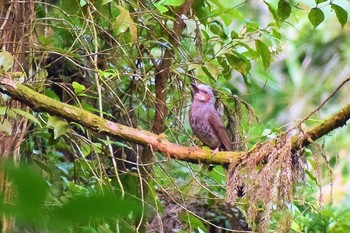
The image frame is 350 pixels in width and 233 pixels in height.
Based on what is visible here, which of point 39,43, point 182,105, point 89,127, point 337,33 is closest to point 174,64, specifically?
point 182,105

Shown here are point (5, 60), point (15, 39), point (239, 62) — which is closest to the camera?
point (5, 60)

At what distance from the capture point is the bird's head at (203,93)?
8.48ft

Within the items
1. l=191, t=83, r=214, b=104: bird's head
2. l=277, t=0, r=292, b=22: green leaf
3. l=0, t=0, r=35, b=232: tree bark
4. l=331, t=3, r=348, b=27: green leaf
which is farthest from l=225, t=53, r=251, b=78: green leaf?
l=0, t=0, r=35, b=232: tree bark

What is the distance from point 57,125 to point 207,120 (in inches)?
34.4

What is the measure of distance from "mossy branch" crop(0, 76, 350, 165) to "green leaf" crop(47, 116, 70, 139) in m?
0.04

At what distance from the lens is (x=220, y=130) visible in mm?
2457

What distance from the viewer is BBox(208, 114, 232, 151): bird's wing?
244cm

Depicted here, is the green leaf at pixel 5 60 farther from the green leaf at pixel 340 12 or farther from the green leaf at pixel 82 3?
the green leaf at pixel 340 12

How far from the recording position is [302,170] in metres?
1.75

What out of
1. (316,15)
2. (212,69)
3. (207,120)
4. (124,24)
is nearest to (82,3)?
(124,24)

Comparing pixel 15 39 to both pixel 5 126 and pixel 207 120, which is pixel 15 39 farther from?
pixel 207 120

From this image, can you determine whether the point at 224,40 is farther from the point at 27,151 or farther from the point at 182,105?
the point at 27,151

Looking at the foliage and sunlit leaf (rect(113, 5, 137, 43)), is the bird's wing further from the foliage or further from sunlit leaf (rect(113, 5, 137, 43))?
sunlit leaf (rect(113, 5, 137, 43))

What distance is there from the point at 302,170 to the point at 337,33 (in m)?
3.79
